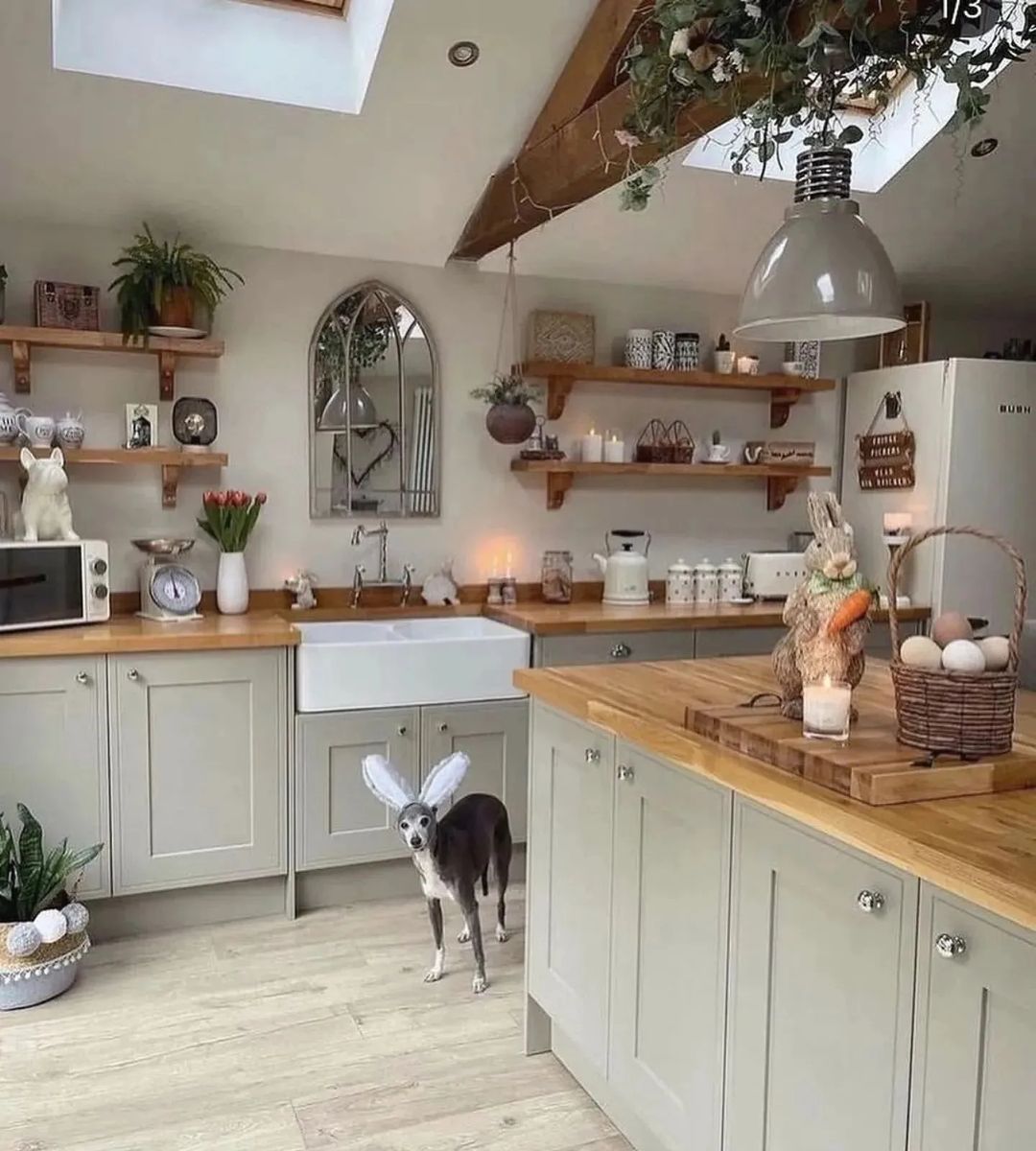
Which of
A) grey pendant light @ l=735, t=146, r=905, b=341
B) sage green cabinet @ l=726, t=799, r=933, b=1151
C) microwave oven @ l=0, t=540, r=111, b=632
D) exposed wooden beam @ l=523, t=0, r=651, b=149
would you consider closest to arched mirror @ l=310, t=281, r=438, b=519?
microwave oven @ l=0, t=540, r=111, b=632

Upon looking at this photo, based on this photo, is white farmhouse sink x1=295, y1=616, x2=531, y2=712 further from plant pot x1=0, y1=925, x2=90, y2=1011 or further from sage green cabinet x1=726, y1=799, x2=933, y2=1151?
sage green cabinet x1=726, y1=799, x2=933, y2=1151

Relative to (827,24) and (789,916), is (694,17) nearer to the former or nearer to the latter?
(827,24)

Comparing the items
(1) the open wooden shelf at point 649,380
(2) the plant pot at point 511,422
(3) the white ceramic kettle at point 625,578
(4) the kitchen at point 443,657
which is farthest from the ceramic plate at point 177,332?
(3) the white ceramic kettle at point 625,578

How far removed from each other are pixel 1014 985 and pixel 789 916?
432 millimetres

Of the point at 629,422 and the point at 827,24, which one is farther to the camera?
the point at 629,422

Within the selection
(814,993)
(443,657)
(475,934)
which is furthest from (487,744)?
(814,993)

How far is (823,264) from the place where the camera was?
181 cm

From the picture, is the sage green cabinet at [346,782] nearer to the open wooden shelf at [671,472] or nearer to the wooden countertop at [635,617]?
the wooden countertop at [635,617]

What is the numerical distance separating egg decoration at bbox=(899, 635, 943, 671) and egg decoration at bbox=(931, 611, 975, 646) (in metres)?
0.03

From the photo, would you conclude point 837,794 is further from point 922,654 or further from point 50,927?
point 50,927

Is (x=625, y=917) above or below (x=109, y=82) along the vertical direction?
below

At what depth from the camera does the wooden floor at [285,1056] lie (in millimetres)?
2225

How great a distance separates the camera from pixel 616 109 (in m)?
2.75

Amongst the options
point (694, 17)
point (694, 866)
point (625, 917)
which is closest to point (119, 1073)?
point (625, 917)
